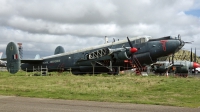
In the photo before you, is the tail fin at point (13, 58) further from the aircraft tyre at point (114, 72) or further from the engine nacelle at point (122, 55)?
the engine nacelle at point (122, 55)

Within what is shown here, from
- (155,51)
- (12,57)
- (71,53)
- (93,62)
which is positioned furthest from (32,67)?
(155,51)

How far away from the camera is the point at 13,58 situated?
3581 centimetres

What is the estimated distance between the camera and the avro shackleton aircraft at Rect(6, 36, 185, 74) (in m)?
29.1

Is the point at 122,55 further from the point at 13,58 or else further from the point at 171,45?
the point at 13,58

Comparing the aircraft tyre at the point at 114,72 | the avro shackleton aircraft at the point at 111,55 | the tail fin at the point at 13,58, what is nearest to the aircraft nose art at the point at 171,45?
the avro shackleton aircraft at the point at 111,55

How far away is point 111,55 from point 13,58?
13764mm

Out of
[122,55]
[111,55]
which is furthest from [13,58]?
[122,55]

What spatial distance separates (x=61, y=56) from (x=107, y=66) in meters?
8.21

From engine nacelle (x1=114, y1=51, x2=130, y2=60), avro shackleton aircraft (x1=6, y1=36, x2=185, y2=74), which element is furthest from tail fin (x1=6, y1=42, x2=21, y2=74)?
engine nacelle (x1=114, y1=51, x2=130, y2=60)

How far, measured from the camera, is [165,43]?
28.7 metres

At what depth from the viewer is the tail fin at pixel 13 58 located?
35.6 meters

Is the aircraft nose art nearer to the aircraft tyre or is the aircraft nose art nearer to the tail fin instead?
the aircraft tyre

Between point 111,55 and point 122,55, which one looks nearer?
point 122,55

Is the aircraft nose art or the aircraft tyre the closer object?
the aircraft nose art
